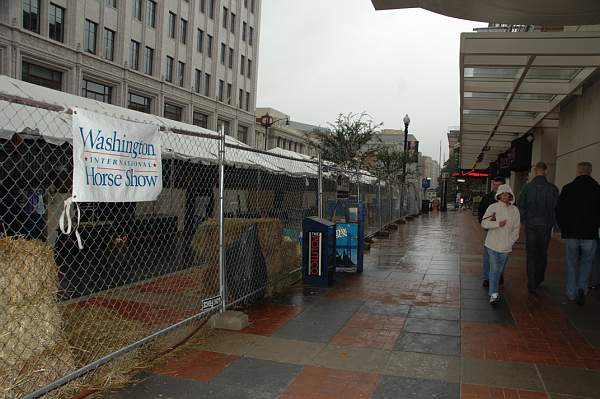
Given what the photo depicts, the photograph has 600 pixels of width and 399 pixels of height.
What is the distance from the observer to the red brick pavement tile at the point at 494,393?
12.4 ft

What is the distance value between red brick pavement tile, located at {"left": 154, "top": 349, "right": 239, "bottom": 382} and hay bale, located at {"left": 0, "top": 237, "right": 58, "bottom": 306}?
1.22 meters

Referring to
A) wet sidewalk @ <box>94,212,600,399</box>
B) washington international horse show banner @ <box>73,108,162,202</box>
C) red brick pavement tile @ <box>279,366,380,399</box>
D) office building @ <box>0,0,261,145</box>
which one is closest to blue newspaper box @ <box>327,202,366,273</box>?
wet sidewalk @ <box>94,212,600,399</box>

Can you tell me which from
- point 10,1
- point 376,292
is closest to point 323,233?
point 376,292

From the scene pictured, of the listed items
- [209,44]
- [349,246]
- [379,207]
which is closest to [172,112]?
[209,44]

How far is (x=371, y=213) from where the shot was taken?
52.3 ft

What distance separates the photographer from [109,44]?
115 feet

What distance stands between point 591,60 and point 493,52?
2130 millimetres

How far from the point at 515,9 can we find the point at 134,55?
114 ft

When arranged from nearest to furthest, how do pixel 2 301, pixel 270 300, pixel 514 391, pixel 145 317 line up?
pixel 2 301 → pixel 514 391 → pixel 145 317 → pixel 270 300

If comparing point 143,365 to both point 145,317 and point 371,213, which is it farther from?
point 371,213

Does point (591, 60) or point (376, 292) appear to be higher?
point (591, 60)

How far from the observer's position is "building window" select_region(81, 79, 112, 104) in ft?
108

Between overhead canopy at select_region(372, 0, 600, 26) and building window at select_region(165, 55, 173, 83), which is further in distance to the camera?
building window at select_region(165, 55, 173, 83)

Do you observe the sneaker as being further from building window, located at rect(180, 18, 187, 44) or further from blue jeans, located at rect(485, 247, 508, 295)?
building window, located at rect(180, 18, 187, 44)
